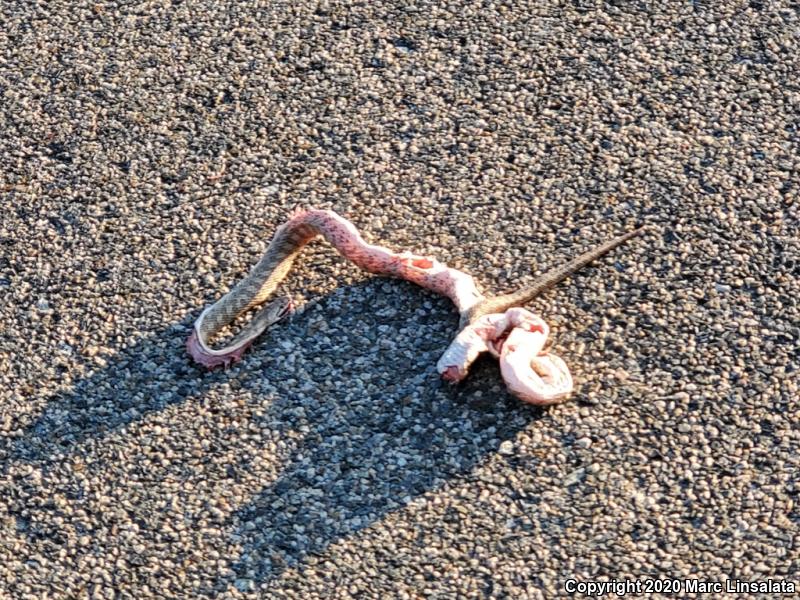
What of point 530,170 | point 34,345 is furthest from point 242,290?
point 530,170

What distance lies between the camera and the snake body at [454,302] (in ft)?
16.7

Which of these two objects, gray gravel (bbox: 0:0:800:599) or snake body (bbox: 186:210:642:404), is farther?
snake body (bbox: 186:210:642:404)

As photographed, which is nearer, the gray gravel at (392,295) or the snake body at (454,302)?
the gray gravel at (392,295)

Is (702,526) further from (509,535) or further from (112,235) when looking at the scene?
(112,235)

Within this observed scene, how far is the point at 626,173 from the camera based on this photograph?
5805 mm

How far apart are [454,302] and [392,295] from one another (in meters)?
0.28

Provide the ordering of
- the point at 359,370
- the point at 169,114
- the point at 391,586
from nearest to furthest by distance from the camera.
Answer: the point at 391,586, the point at 359,370, the point at 169,114

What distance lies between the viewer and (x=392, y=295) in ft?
18.1

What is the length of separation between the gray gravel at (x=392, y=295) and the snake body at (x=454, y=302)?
0.24ft

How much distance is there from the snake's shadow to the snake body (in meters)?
0.07

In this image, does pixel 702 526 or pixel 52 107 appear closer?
pixel 702 526

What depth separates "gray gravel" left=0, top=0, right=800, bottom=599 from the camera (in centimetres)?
480

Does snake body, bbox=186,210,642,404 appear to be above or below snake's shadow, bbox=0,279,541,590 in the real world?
above

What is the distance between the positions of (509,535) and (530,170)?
176cm
